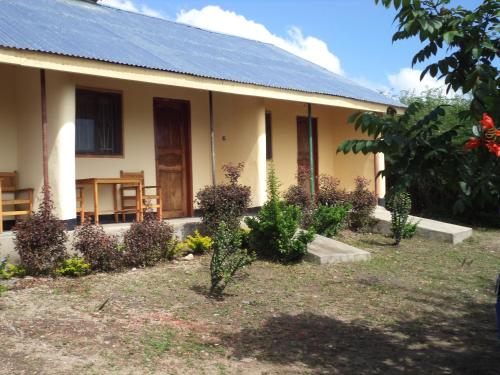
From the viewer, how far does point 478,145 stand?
3.12 metres

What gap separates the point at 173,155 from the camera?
11.0m

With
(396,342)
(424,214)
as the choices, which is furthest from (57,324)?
(424,214)

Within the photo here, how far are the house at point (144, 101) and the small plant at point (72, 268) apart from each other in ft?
3.23

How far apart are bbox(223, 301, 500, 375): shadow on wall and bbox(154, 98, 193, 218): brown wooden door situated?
5267 millimetres

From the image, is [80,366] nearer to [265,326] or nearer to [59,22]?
[265,326]

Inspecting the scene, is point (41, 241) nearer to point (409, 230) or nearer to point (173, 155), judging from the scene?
point (173, 155)

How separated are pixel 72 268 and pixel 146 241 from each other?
43.1 inches

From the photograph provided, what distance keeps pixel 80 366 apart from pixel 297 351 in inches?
75.3

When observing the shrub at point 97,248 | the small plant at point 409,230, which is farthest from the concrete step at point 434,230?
the shrub at point 97,248

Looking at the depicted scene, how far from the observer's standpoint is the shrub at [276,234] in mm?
8570

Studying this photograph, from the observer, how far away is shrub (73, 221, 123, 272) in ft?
23.7

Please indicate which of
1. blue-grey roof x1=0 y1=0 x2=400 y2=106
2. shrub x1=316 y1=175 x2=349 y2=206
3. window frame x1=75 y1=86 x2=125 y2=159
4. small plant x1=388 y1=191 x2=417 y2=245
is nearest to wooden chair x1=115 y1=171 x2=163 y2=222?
window frame x1=75 y1=86 x2=125 y2=159

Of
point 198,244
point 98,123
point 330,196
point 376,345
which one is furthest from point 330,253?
point 98,123

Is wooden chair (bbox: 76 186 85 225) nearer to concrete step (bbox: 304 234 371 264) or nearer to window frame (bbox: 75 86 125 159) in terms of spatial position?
window frame (bbox: 75 86 125 159)
